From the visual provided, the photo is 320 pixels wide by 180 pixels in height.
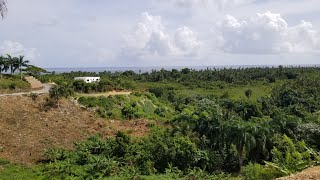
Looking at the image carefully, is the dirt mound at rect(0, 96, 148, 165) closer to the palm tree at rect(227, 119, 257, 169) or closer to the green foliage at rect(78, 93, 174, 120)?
the green foliage at rect(78, 93, 174, 120)

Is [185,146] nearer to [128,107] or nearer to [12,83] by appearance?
[128,107]

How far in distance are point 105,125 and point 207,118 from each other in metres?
11.6

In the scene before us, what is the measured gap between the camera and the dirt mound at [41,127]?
38.3 meters

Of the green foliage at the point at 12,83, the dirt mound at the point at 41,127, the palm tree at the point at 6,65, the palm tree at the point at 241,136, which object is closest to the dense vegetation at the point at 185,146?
the palm tree at the point at 241,136

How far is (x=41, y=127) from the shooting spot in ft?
140

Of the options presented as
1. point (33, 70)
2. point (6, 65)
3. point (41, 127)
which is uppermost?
point (6, 65)

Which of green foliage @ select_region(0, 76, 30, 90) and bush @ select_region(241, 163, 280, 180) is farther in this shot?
green foliage @ select_region(0, 76, 30, 90)

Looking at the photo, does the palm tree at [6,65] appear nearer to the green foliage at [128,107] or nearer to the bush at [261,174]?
the green foliage at [128,107]

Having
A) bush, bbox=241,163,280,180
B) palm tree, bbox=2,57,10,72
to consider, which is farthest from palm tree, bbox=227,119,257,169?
palm tree, bbox=2,57,10,72

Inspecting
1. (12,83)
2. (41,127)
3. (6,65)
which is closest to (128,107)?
(41,127)

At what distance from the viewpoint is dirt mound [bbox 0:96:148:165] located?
38.3 m

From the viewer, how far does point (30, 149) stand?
38469 millimetres

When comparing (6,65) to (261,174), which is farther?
(6,65)

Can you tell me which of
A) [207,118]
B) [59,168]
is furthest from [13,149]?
[207,118]
